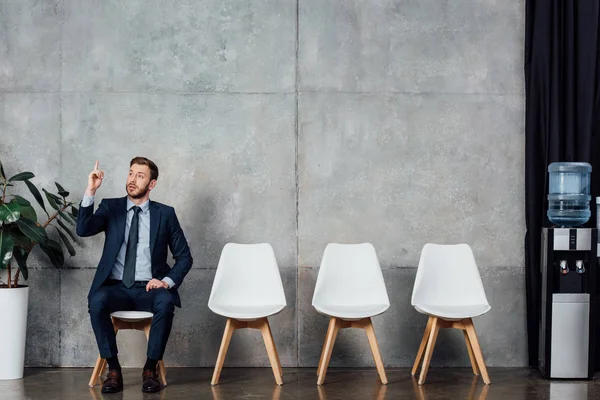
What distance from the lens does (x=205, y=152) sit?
5832 millimetres

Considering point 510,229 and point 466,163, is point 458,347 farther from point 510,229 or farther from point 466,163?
point 466,163

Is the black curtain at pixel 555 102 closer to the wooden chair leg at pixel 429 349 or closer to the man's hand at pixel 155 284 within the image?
the wooden chair leg at pixel 429 349

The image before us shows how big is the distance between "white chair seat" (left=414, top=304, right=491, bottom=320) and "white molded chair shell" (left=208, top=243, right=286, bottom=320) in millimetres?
970

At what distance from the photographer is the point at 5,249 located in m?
5.01

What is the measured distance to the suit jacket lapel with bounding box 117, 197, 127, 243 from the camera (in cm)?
507

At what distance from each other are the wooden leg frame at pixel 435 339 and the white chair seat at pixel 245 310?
40.8 inches

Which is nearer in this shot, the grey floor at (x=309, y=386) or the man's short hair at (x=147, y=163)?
the grey floor at (x=309, y=386)

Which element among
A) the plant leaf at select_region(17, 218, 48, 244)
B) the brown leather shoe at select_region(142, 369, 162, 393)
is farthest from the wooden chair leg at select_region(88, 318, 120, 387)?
the plant leaf at select_region(17, 218, 48, 244)

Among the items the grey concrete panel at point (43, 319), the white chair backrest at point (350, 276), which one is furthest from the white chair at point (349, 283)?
the grey concrete panel at point (43, 319)

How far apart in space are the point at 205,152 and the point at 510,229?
2.39 m

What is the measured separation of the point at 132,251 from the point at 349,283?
4.99 ft

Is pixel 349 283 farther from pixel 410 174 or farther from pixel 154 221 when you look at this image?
pixel 154 221

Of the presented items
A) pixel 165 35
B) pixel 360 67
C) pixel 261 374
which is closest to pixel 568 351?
pixel 261 374

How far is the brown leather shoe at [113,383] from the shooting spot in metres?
4.71
